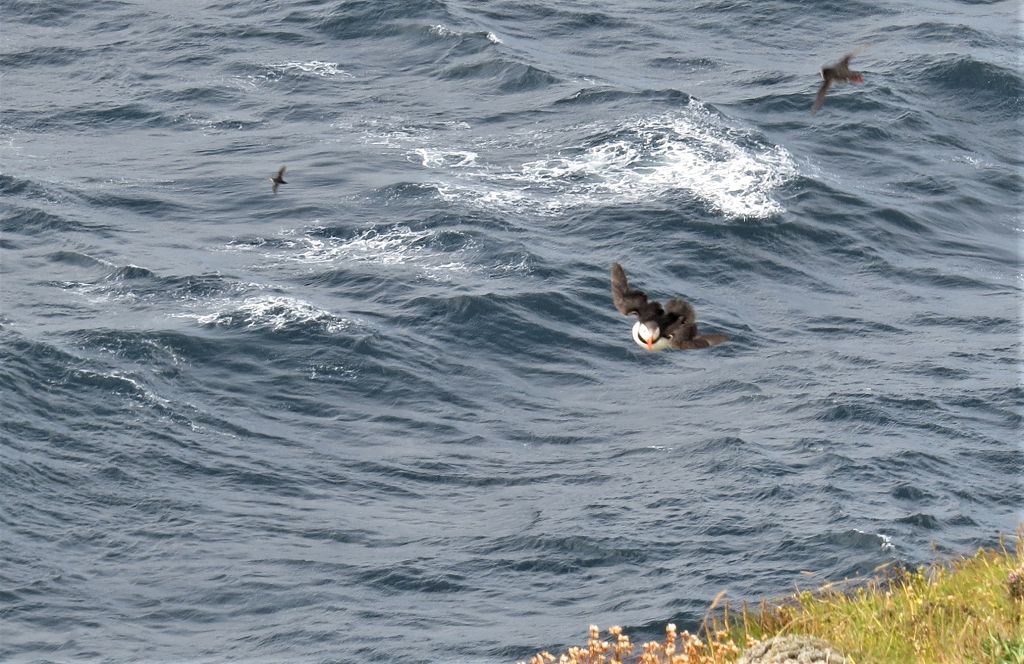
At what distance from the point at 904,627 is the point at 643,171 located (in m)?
33.5

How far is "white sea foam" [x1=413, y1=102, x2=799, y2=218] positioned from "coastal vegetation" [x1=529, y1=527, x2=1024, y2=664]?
29.4 metres

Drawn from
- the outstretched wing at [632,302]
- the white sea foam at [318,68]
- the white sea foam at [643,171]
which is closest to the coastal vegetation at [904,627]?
the outstretched wing at [632,302]

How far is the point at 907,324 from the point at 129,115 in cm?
2558

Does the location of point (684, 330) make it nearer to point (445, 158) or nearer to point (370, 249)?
point (370, 249)

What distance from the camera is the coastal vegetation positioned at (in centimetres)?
1073

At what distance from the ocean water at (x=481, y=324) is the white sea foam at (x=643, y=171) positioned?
119 mm

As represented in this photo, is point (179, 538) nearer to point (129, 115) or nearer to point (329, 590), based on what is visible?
point (329, 590)

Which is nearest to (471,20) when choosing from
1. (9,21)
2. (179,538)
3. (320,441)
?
(9,21)

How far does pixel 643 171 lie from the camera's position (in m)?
44.4

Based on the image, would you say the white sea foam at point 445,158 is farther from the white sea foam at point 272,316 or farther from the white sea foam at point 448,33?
the white sea foam at point 448,33

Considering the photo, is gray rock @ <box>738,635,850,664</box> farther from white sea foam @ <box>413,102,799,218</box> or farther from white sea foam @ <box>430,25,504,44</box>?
white sea foam @ <box>430,25,504,44</box>

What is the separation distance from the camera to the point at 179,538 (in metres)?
28.7

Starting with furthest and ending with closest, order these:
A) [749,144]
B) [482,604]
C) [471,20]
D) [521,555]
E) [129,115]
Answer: [471,20], [129,115], [749,144], [521,555], [482,604]

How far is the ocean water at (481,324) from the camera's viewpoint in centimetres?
2703
